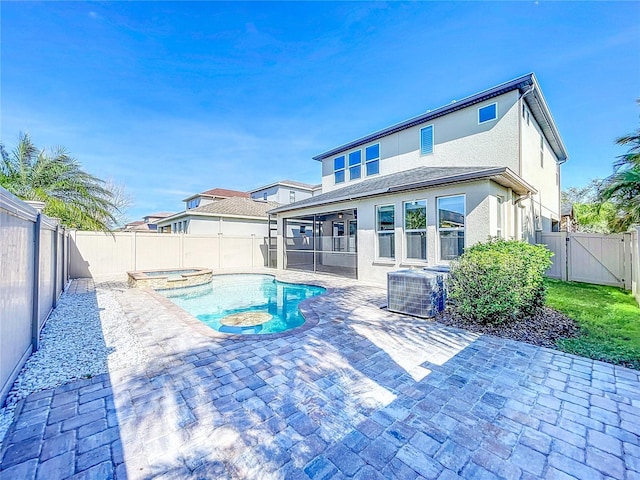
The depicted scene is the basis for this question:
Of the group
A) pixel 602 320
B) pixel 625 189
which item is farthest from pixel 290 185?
pixel 602 320

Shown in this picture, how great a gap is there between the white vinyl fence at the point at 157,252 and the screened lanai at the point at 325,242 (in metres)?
2.93

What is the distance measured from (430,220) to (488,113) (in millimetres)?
5038

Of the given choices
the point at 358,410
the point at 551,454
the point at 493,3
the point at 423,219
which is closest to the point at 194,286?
the point at 423,219

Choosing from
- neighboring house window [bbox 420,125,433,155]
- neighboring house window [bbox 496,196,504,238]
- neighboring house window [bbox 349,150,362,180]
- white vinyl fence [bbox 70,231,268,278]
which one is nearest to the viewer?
neighboring house window [bbox 496,196,504,238]

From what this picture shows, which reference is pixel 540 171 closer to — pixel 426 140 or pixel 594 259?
pixel 594 259

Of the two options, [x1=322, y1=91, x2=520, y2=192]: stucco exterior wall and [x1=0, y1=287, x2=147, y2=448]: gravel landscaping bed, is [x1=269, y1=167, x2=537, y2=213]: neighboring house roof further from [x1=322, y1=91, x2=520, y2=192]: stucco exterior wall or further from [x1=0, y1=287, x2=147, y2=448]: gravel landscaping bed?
[x1=0, y1=287, x2=147, y2=448]: gravel landscaping bed

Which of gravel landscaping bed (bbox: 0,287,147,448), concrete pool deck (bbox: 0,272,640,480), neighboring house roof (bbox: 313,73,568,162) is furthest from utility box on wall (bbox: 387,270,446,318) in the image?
neighboring house roof (bbox: 313,73,568,162)

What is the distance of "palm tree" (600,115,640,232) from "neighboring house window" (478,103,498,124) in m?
4.19

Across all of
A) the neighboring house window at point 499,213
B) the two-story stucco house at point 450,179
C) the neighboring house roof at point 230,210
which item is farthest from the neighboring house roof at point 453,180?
the neighboring house roof at point 230,210

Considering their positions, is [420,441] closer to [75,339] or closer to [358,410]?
A: [358,410]

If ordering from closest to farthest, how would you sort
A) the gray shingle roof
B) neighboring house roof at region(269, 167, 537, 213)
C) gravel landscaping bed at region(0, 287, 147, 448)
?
gravel landscaping bed at region(0, 287, 147, 448) → neighboring house roof at region(269, 167, 537, 213) → the gray shingle roof

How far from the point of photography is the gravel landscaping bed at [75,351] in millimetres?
3445

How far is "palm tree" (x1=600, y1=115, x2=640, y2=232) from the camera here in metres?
8.52

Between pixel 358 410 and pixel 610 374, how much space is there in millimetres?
3636
